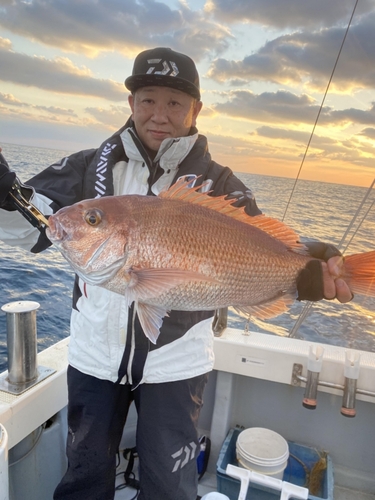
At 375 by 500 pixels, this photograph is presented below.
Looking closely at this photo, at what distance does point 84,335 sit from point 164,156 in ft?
3.64

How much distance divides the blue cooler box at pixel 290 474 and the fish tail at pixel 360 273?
175 cm

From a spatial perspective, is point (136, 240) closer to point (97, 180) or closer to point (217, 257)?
point (217, 257)

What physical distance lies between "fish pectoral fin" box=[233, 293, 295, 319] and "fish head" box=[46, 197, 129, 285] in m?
0.65

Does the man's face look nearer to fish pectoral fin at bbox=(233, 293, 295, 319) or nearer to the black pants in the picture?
fish pectoral fin at bbox=(233, 293, 295, 319)

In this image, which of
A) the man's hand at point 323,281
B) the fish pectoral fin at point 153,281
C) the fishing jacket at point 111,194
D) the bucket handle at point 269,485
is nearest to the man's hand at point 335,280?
the man's hand at point 323,281

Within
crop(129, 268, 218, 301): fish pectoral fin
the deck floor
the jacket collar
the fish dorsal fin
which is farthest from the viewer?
the deck floor

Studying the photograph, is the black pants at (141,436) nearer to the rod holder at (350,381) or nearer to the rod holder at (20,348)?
the rod holder at (20,348)

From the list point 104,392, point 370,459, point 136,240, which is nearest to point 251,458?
point 370,459

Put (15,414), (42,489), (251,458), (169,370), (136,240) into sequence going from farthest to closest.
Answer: (251,458) → (42,489) → (15,414) → (169,370) → (136,240)

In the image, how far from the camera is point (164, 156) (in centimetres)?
223

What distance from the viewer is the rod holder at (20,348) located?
238 centimetres

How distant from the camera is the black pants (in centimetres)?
212

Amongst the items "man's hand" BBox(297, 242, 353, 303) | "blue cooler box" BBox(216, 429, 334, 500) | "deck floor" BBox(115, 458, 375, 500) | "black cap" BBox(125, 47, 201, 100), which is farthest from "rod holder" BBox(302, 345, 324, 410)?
"black cap" BBox(125, 47, 201, 100)

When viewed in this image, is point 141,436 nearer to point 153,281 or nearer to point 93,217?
point 153,281
